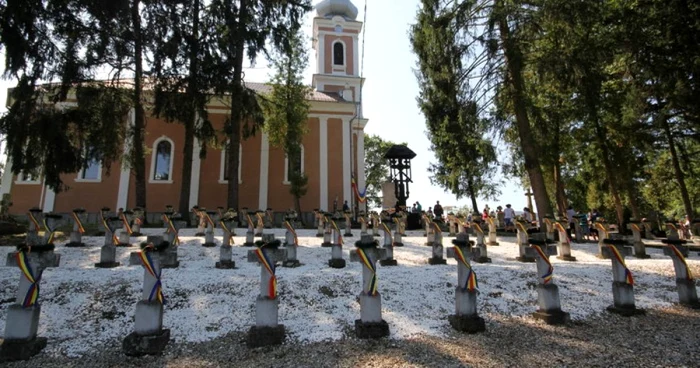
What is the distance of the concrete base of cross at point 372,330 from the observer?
4215 mm

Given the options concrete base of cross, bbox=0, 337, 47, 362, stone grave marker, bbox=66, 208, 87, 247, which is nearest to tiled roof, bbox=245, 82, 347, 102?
stone grave marker, bbox=66, 208, 87, 247

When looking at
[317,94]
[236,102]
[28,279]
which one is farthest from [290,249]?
[317,94]

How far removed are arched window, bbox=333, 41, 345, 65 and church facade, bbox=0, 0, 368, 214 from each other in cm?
688

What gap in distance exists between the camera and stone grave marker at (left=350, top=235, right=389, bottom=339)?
4.24 metres

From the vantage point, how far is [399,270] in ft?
23.2

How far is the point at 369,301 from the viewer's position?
14.2ft

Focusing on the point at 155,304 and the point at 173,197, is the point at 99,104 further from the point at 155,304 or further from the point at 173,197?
the point at 155,304

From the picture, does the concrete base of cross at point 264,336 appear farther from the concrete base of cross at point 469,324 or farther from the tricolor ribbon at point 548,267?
the tricolor ribbon at point 548,267

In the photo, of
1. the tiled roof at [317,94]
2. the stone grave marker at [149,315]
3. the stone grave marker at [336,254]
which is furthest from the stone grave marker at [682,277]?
the tiled roof at [317,94]

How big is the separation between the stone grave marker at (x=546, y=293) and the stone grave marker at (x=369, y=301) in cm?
216

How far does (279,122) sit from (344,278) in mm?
14845

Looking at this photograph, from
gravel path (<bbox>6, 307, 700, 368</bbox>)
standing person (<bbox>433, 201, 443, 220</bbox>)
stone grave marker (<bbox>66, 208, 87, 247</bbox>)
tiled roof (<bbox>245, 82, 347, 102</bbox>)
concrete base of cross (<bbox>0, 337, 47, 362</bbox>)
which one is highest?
tiled roof (<bbox>245, 82, 347, 102</bbox>)

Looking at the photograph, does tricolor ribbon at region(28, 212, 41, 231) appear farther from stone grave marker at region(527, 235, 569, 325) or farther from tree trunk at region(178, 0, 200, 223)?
stone grave marker at region(527, 235, 569, 325)

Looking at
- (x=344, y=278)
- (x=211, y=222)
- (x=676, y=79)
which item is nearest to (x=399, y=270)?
(x=344, y=278)
